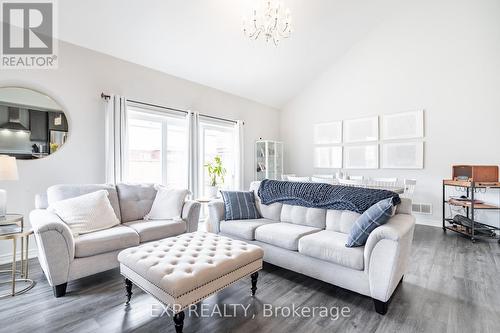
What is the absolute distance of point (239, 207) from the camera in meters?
3.14

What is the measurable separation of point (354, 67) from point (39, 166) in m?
5.84

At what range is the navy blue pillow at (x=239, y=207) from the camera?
3104 mm

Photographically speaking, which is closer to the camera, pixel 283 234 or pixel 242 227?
pixel 283 234

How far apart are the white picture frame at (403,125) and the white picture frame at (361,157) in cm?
35

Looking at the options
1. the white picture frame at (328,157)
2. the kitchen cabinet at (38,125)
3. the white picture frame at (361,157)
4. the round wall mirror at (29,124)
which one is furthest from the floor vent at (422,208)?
the kitchen cabinet at (38,125)

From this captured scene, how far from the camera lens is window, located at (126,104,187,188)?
3850 mm

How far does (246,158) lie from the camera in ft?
18.4

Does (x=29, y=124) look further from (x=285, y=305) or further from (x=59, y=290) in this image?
(x=285, y=305)

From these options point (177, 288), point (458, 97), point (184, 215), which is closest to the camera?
point (177, 288)

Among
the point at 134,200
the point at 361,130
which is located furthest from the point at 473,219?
the point at 134,200

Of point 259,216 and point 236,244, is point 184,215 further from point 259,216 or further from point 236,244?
point 236,244

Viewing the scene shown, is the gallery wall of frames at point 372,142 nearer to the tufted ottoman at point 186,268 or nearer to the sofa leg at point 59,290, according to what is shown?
the tufted ottoman at point 186,268

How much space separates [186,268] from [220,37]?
3.52m

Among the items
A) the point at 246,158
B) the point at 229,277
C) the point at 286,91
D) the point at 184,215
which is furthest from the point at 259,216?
the point at 286,91
